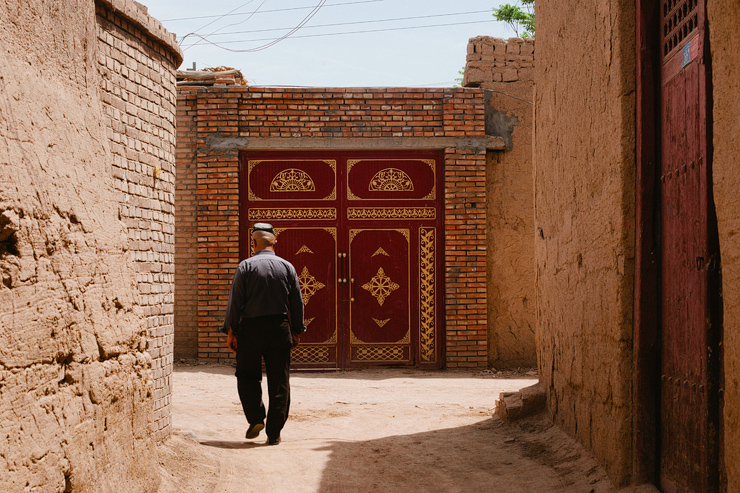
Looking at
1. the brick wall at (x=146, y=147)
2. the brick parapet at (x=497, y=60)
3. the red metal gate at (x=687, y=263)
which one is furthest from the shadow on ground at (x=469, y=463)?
the brick parapet at (x=497, y=60)

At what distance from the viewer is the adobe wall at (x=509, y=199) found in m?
8.95

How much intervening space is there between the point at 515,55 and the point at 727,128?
7.00 meters

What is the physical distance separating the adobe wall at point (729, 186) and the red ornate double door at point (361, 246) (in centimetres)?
641

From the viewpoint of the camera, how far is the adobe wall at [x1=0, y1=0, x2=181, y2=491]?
245 centimetres

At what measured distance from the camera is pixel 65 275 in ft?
9.16

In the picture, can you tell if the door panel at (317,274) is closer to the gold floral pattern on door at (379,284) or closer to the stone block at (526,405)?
the gold floral pattern on door at (379,284)

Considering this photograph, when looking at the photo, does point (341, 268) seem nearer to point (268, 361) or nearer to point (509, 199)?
point (509, 199)

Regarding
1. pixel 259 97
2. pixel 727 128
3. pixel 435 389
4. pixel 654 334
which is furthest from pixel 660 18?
pixel 259 97

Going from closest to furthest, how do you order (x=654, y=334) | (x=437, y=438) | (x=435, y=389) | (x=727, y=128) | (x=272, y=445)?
(x=727, y=128) → (x=654, y=334) → (x=272, y=445) → (x=437, y=438) → (x=435, y=389)

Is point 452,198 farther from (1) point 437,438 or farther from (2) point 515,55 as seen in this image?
(1) point 437,438

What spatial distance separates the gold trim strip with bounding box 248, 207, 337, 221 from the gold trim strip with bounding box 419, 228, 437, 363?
1.17 m

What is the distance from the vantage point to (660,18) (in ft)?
11.4

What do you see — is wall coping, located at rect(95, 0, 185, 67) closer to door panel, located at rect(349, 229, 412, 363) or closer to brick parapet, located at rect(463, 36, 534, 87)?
door panel, located at rect(349, 229, 412, 363)

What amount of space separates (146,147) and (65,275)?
5.84 feet
